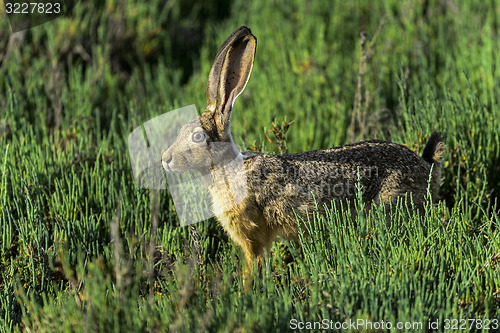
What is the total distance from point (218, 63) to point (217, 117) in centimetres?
32

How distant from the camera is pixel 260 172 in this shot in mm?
3428

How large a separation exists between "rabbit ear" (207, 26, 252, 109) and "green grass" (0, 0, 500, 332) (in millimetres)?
770

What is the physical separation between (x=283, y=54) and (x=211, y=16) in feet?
Answer: 7.31

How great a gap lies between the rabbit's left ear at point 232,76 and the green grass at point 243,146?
2.34 feet

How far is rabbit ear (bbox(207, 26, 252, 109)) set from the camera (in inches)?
127

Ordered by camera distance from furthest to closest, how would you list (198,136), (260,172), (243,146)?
(243,146), (260,172), (198,136)

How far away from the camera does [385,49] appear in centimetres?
593

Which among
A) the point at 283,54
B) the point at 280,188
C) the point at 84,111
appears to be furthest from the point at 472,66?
the point at 84,111

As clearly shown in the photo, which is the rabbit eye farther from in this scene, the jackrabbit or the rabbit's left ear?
the rabbit's left ear

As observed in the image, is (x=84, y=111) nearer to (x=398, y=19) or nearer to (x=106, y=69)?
(x=106, y=69)

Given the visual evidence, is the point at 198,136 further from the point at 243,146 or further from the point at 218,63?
the point at 243,146

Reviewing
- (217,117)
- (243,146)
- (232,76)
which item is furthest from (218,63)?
(243,146)

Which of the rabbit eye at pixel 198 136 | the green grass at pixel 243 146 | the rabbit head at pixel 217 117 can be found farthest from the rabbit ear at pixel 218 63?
the green grass at pixel 243 146

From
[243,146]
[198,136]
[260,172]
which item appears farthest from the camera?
[243,146]
